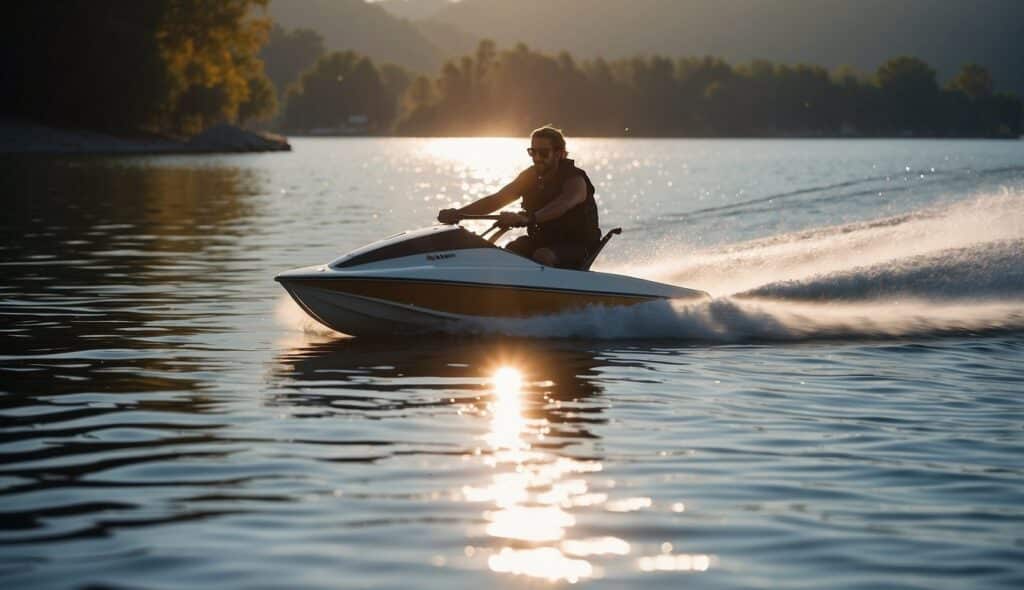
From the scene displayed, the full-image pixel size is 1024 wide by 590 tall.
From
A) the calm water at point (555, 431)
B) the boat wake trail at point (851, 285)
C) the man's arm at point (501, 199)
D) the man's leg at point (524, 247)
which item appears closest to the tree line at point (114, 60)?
the calm water at point (555, 431)

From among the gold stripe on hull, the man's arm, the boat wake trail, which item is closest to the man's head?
the man's arm

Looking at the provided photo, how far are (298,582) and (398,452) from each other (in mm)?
2452

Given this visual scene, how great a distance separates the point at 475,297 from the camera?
12.7 metres

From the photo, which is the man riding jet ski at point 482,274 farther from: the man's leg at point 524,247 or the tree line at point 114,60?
the tree line at point 114,60

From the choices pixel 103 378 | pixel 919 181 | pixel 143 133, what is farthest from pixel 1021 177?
pixel 143 133

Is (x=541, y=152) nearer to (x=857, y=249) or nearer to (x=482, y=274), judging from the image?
(x=482, y=274)

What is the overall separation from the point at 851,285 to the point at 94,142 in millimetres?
70773

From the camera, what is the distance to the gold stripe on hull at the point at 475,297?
12.3 m

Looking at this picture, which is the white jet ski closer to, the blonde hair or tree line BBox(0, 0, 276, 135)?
the blonde hair

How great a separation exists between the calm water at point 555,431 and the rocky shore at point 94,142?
5903 cm

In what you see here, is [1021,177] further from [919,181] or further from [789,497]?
[789,497]

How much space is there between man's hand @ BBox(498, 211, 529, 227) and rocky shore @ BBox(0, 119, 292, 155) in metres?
65.0

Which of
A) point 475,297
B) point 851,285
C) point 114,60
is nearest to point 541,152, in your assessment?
point 475,297

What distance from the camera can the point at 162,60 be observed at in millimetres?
80375
